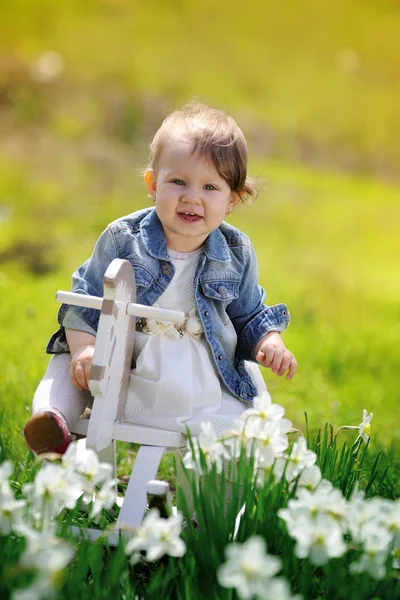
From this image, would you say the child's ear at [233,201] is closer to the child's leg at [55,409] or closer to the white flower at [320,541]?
the child's leg at [55,409]

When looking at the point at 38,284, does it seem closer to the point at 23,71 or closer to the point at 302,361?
the point at 302,361

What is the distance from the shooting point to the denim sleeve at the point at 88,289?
7.07ft

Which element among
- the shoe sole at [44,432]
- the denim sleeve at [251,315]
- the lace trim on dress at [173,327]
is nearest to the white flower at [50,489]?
the shoe sole at [44,432]

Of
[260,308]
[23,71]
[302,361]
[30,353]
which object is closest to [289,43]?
[23,71]

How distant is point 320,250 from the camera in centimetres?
695

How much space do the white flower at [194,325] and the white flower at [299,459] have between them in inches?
19.8

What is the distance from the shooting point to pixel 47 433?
1.92 meters

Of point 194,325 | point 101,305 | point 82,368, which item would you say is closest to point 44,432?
point 82,368

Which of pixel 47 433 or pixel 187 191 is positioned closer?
pixel 47 433

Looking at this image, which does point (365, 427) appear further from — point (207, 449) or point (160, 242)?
point (160, 242)

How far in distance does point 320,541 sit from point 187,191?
0.99 metres

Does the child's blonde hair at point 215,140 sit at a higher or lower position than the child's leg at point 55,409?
higher

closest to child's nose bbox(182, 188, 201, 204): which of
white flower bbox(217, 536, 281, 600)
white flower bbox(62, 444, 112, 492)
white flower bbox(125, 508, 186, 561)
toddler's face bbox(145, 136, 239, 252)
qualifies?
toddler's face bbox(145, 136, 239, 252)

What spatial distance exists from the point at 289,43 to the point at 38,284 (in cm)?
427
